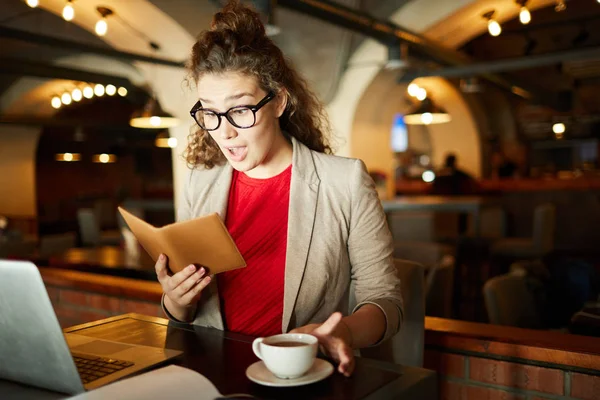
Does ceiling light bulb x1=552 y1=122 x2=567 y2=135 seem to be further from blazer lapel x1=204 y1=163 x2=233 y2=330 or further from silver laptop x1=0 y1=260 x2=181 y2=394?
silver laptop x1=0 y1=260 x2=181 y2=394

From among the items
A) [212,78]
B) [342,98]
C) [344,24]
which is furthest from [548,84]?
[212,78]

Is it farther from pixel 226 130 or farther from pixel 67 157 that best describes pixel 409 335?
pixel 67 157

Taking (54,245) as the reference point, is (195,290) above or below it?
above

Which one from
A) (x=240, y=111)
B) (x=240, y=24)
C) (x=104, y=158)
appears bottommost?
(x=240, y=111)

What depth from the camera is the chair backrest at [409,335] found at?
6.20 ft

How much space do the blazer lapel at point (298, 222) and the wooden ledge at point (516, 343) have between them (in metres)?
0.76

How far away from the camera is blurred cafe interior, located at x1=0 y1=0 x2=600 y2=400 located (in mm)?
2213

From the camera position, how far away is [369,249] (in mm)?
1509

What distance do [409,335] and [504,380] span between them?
34 cm

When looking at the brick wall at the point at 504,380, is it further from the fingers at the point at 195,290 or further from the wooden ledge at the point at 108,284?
the wooden ledge at the point at 108,284

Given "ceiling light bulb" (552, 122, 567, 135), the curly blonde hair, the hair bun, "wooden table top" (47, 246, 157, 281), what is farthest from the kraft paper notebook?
"ceiling light bulb" (552, 122, 567, 135)

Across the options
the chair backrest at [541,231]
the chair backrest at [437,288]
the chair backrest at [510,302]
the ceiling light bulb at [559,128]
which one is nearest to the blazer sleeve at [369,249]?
the chair backrest at [510,302]

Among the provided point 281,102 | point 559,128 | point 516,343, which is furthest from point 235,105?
point 559,128

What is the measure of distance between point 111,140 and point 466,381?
45.8 feet
